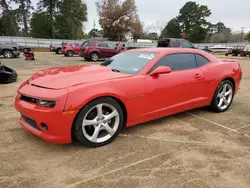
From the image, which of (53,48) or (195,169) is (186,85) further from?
(53,48)

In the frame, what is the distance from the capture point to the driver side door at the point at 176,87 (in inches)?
→ 135

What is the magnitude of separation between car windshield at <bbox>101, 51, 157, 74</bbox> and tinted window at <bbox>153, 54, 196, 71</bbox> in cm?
21

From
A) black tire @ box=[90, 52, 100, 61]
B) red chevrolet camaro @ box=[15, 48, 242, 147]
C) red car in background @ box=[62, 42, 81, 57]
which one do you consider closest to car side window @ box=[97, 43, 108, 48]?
black tire @ box=[90, 52, 100, 61]

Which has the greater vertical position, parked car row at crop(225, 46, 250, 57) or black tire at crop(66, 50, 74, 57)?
parked car row at crop(225, 46, 250, 57)

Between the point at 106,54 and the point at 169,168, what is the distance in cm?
1491

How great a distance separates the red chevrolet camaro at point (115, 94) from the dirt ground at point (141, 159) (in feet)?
0.83

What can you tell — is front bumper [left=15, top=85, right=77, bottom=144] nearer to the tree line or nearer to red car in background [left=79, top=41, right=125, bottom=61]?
red car in background [left=79, top=41, right=125, bottom=61]

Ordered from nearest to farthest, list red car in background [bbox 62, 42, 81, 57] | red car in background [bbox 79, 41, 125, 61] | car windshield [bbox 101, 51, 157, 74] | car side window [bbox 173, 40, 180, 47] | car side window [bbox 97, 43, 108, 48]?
1. car windshield [bbox 101, 51, 157, 74]
2. car side window [bbox 173, 40, 180, 47]
3. red car in background [bbox 79, 41, 125, 61]
4. car side window [bbox 97, 43, 108, 48]
5. red car in background [bbox 62, 42, 81, 57]

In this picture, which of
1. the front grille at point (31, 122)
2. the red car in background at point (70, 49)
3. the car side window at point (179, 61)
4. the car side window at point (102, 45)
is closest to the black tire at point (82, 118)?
the front grille at point (31, 122)

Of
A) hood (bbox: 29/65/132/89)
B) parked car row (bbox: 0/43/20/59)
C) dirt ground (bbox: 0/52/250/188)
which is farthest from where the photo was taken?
parked car row (bbox: 0/43/20/59)

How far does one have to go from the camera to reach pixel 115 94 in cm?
299

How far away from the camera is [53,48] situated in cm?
2723

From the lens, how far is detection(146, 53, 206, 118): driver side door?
3432 millimetres

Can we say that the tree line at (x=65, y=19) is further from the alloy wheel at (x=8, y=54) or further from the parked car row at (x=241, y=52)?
the alloy wheel at (x=8, y=54)
